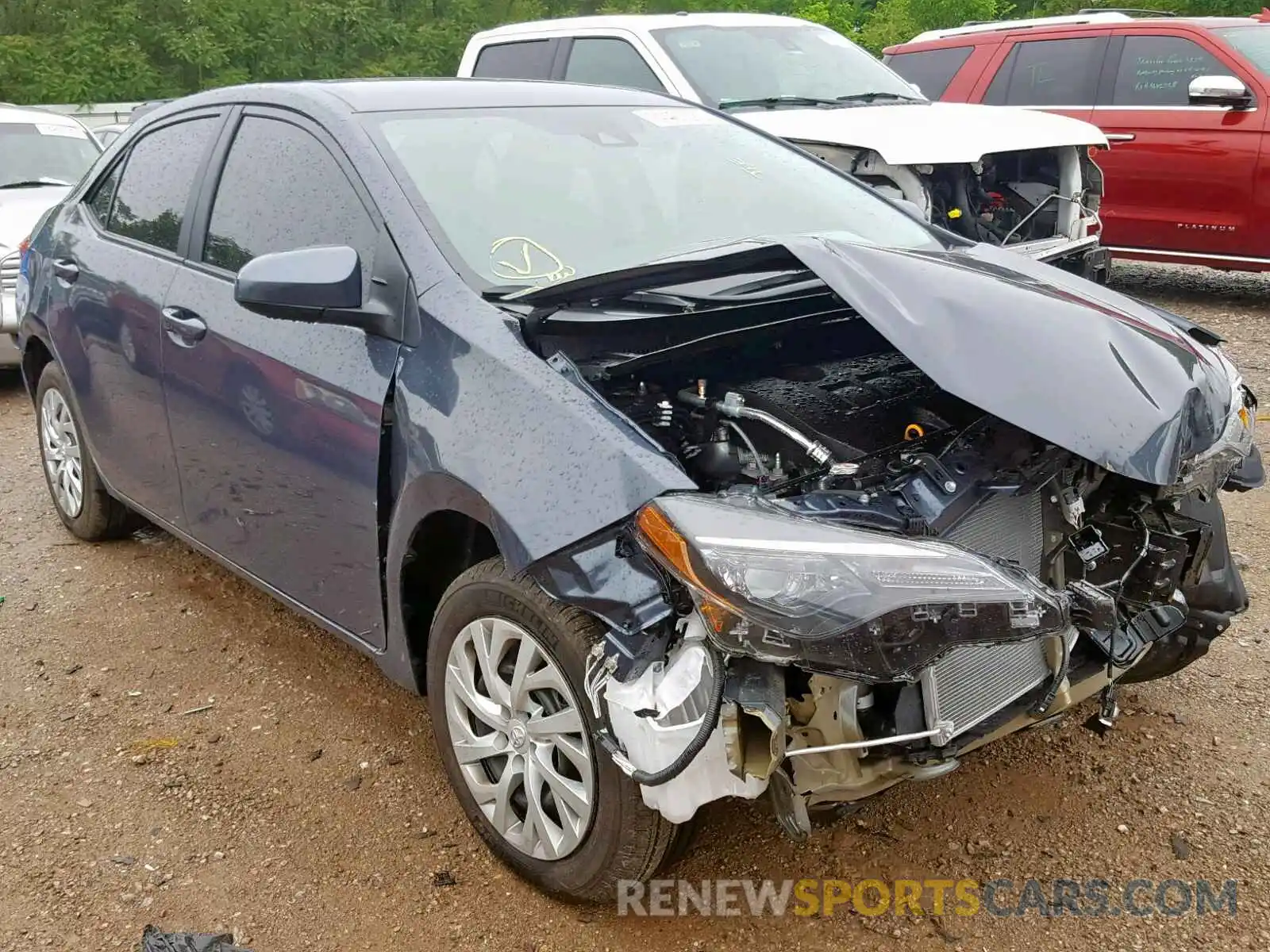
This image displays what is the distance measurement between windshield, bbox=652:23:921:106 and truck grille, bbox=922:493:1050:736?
15.9 ft

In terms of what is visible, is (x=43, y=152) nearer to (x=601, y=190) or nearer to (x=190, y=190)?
(x=190, y=190)

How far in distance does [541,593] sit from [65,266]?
9.04ft

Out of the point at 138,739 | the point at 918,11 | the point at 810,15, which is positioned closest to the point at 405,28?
the point at 810,15

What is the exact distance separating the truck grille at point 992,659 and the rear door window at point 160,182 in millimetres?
2564

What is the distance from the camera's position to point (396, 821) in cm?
283

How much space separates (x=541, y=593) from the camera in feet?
7.57

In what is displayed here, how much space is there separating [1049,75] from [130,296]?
23.6 feet

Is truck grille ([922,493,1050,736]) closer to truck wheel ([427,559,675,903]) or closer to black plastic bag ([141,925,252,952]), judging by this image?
truck wheel ([427,559,675,903])

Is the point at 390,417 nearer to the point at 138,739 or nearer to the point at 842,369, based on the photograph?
the point at 842,369

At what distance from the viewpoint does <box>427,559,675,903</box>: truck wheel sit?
2273mm

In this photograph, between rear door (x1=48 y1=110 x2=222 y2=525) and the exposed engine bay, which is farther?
the exposed engine bay

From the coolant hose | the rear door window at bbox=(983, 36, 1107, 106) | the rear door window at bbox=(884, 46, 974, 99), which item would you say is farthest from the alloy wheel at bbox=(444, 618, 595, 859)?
the rear door window at bbox=(884, 46, 974, 99)

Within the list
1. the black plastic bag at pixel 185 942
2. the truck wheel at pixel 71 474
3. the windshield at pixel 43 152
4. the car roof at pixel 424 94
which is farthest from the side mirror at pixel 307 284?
the windshield at pixel 43 152

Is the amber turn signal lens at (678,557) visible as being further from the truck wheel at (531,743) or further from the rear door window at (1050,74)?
the rear door window at (1050,74)
